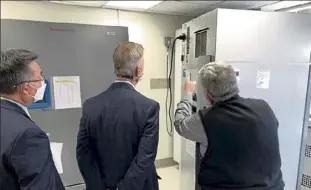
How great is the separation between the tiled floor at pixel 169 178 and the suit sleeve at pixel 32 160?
6.93ft

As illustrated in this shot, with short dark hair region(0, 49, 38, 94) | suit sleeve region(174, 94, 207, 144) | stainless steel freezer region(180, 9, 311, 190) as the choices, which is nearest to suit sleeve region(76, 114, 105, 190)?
short dark hair region(0, 49, 38, 94)

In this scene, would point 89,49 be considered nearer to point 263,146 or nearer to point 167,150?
point 263,146

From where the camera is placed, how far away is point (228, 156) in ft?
3.59

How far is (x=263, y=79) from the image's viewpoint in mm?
1576

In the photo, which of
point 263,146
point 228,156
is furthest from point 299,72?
point 228,156

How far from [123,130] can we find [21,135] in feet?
1.47

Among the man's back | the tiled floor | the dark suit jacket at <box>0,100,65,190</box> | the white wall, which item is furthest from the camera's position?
the tiled floor

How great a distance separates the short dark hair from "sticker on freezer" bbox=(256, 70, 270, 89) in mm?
1318

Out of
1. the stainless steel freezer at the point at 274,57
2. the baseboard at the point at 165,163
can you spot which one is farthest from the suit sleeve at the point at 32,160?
the baseboard at the point at 165,163

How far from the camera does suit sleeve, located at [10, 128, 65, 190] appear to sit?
819mm

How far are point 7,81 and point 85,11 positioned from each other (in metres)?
2.08

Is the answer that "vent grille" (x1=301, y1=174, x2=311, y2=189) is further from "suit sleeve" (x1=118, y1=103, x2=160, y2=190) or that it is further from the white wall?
the white wall

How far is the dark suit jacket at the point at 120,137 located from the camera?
1151 mm

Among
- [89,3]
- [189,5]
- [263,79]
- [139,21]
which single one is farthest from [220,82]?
[139,21]
